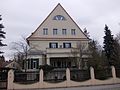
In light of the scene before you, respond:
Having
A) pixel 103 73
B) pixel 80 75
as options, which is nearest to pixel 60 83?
pixel 80 75

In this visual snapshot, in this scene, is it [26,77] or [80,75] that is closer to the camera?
[26,77]

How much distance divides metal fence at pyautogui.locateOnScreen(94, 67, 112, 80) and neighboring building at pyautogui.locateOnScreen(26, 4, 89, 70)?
8.80m

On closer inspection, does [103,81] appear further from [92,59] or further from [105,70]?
[92,59]

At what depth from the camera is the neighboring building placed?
127 ft

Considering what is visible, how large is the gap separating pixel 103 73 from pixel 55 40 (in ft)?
47.7

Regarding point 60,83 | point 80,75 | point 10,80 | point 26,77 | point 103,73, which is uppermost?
point 103,73

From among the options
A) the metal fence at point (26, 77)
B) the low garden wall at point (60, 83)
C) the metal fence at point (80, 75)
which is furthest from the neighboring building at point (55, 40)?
the metal fence at point (26, 77)

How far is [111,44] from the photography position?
43.4 metres

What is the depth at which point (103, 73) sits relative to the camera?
2988cm

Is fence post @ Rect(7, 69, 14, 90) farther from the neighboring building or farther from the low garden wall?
the neighboring building

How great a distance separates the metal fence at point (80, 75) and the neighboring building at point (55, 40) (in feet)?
28.3

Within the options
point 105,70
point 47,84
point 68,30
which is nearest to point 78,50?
point 68,30

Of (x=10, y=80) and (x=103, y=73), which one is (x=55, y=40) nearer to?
(x=103, y=73)

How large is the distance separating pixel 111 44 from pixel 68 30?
926 centimetres
